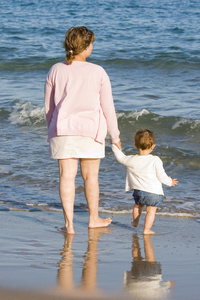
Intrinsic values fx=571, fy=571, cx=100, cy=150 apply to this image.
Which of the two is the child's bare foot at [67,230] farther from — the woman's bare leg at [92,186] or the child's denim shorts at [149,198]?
the child's denim shorts at [149,198]

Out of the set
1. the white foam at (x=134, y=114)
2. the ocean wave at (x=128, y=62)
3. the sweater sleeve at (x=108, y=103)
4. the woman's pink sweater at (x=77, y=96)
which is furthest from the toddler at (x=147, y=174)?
the ocean wave at (x=128, y=62)

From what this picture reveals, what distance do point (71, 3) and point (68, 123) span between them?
25.5m

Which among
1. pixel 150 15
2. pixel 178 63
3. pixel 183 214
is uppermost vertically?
pixel 150 15

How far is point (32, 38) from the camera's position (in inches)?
766

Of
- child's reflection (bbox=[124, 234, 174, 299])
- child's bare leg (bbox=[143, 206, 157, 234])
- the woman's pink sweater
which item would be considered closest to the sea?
child's bare leg (bbox=[143, 206, 157, 234])

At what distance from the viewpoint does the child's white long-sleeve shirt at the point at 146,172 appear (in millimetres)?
4484

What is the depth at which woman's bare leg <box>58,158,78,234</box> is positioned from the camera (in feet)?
14.5

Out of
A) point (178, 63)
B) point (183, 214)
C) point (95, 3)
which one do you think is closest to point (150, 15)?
point (95, 3)

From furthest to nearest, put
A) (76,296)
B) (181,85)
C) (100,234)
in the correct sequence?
(181,85) → (100,234) → (76,296)

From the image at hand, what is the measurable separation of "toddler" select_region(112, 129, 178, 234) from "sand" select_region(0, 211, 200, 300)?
0.85 ft

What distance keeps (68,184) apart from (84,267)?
1078 millimetres

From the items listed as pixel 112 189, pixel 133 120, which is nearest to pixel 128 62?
pixel 133 120

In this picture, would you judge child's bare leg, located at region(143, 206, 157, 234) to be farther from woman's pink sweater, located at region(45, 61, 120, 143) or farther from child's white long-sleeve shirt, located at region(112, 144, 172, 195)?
woman's pink sweater, located at region(45, 61, 120, 143)

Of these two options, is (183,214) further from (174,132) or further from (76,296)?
(174,132)
